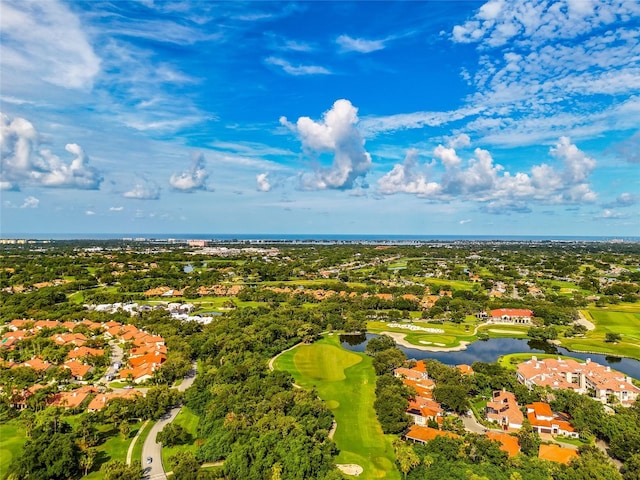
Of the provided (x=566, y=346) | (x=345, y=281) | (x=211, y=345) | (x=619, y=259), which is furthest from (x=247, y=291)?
(x=619, y=259)

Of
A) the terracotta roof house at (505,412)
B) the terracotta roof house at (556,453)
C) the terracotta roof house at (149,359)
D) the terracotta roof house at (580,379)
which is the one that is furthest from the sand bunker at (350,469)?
the terracotta roof house at (149,359)

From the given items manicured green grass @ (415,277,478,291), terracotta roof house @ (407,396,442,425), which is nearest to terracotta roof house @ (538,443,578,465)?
terracotta roof house @ (407,396,442,425)

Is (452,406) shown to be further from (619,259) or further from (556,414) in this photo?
(619,259)

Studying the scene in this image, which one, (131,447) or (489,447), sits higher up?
(489,447)

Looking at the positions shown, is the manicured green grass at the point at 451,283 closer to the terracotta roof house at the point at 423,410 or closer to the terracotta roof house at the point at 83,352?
the terracotta roof house at the point at 423,410

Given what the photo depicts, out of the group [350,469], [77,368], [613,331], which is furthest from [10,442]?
[613,331]

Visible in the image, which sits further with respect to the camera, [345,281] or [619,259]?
[619,259]
